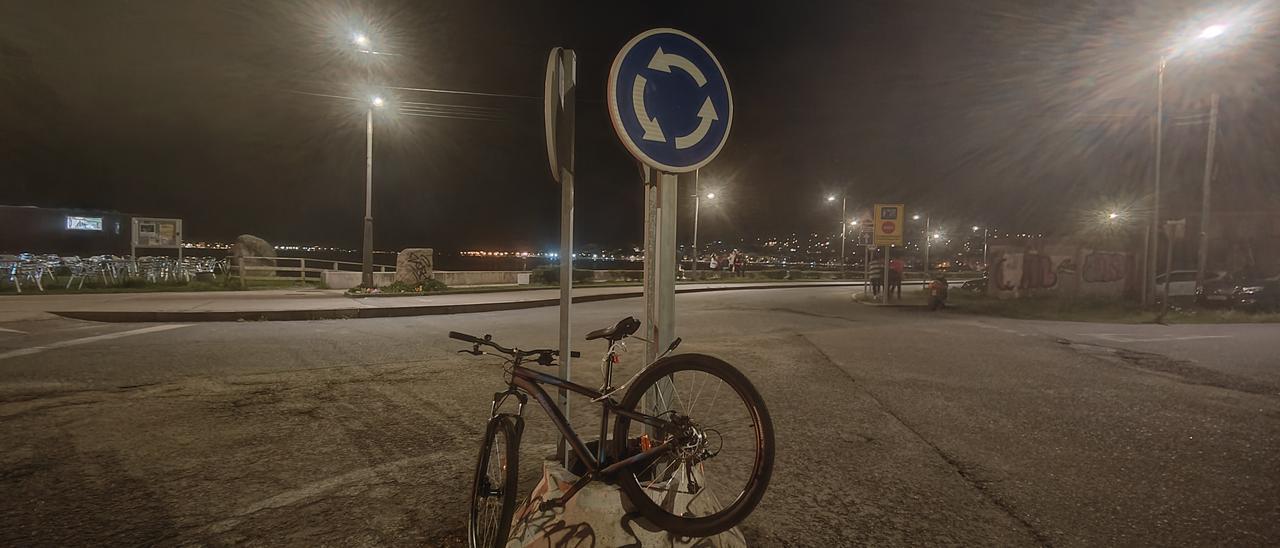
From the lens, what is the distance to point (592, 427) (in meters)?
4.39

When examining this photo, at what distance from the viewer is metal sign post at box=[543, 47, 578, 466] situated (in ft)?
7.84

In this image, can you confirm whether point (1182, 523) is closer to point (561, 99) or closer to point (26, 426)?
point (561, 99)

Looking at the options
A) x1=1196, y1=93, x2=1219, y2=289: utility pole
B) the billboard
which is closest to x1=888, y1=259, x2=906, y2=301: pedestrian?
x1=1196, y1=93, x2=1219, y2=289: utility pole

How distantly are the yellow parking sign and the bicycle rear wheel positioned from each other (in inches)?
864

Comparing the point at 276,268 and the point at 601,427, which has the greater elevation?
the point at 276,268

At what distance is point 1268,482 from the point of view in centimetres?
339

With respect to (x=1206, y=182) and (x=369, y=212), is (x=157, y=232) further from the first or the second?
(x=1206, y=182)

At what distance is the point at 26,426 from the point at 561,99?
5.33 metres

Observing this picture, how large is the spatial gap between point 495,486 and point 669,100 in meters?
2.03

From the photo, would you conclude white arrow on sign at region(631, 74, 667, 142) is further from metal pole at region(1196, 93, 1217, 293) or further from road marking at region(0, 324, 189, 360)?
metal pole at region(1196, 93, 1217, 293)

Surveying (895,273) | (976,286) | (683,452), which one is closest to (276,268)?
(683,452)

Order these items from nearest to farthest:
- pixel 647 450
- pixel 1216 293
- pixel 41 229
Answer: pixel 647 450 → pixel 1216 293 → pixel 41 229

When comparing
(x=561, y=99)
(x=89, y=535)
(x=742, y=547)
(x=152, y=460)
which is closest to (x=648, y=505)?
(x=742, y=547)

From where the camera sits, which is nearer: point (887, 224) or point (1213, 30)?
point (1213, 30)
